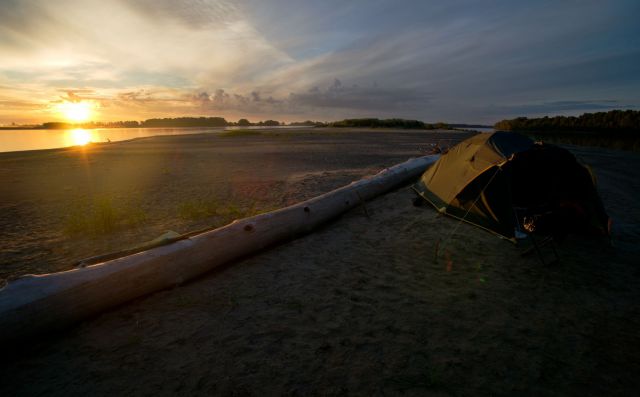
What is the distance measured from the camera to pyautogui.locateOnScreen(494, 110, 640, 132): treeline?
3950 cm

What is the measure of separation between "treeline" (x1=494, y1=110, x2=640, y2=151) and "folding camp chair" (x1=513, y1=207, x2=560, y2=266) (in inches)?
1321

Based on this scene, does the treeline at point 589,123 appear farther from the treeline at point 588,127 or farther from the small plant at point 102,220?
the small plant at point 102,220

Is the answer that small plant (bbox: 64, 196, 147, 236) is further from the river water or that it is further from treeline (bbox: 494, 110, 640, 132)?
treeline (bbox: 494, 110, 640, 132)

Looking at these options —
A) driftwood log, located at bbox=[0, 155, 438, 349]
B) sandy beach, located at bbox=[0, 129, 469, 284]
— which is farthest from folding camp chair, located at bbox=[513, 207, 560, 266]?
sandy beach, located at bbox=[0, 129, 469, 284]

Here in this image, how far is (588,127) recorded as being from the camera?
4375 cm

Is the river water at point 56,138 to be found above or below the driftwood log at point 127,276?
above

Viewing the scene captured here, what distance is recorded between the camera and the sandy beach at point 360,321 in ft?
9.77

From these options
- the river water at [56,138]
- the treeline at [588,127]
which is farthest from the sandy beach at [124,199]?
the treeline at [588,127]

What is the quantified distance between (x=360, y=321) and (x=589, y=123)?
57655 millimetres

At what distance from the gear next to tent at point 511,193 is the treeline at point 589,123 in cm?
4592

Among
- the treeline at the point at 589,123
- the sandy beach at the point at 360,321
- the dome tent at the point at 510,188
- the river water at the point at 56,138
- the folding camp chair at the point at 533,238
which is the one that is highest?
the treeline at the point at 589,123

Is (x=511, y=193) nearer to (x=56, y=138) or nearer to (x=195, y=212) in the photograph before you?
(x=195, y=212)

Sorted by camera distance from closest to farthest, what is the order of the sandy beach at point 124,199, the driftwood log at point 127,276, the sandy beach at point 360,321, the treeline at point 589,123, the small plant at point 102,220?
the sandy beach at point 360,321 < the driftwood log at point 127,276 < the sandy beach at point 124,199 < the small plant at point 102,220 < the treeline at point 589,123

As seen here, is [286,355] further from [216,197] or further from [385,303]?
[216,197]
